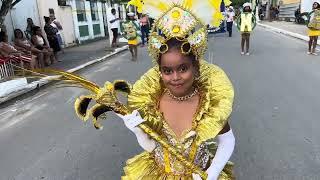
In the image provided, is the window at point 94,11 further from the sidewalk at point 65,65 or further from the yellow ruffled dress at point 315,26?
the yellow ruffled dress at point 315,26

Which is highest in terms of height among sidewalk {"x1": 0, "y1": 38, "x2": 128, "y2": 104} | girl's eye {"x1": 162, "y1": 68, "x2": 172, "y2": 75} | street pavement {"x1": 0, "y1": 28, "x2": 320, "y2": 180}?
girl's eye {"x1": 162, "y1": 68, "x2": 172, "y2": 75}

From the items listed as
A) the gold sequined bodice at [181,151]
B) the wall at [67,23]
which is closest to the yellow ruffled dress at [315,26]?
the wall at [67,23]

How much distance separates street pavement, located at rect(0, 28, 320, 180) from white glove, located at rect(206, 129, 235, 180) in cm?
136

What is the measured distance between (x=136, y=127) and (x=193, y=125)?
320 millimetres

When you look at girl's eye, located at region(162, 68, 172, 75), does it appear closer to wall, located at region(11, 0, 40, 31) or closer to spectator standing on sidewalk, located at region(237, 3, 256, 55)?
spectator standing on sidewalk, located at region(237, 3, 256, 55)

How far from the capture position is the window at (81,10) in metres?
21.7

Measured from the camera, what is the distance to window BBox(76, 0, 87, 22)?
21694 mm

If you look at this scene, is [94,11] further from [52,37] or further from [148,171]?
[148,171]

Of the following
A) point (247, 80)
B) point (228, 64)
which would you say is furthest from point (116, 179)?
point (228, 64)

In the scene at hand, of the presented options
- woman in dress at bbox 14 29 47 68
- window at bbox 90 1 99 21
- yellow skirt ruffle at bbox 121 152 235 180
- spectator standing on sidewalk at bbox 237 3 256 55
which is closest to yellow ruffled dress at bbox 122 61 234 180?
yellow skirt ruffle at bbox 121 152 235 180

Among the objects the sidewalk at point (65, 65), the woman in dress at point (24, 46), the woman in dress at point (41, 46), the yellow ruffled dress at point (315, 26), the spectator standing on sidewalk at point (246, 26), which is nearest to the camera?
the sidewalk at point (65, 65)

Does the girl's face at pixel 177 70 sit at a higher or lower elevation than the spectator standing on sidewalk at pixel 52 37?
higher

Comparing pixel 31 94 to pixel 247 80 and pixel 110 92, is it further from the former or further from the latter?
pixel 110 92

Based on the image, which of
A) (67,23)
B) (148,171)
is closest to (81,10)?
(67,23)
